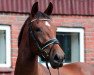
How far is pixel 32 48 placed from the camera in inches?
210

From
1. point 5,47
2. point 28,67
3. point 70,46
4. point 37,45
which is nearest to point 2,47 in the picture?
point 5,47

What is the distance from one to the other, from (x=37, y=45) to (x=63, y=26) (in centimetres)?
429

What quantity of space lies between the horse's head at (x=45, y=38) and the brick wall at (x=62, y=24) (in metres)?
3.56

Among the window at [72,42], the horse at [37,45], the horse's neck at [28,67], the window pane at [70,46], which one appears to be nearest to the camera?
the horse at [37,45]

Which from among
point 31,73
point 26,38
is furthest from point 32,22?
point 31,73

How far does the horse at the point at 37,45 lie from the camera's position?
5027mm

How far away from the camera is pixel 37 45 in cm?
522

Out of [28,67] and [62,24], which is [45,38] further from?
[62,24]

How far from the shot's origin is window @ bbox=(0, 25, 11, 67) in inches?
352

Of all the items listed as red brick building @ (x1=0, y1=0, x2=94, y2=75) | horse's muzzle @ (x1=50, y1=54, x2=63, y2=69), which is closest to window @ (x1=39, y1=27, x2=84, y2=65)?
red brick building @ (x1=0, y1=0, x2=94, y2=75)

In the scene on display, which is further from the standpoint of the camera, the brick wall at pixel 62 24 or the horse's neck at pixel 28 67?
the brick wall at pixel 62 24

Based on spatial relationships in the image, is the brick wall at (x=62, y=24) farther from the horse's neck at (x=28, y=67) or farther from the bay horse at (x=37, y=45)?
the horse's neck at (x=28, y=67)

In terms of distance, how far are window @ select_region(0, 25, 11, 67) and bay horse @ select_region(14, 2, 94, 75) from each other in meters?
3.30

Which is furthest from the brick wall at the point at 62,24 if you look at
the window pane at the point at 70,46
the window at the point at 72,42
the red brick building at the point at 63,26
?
the window pane at the point at 70,46
